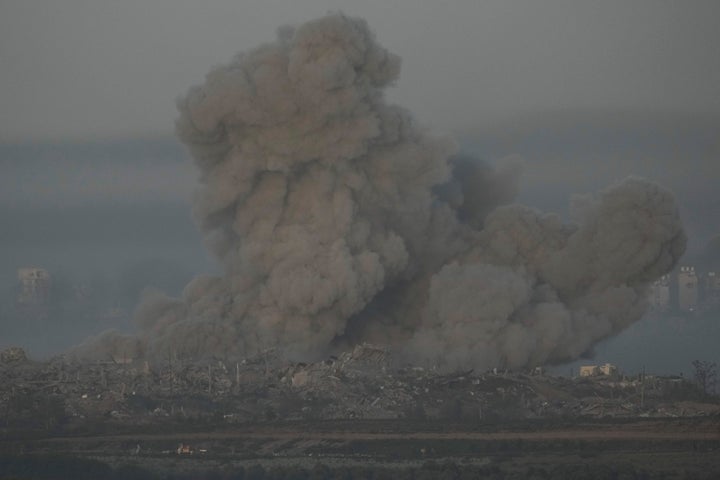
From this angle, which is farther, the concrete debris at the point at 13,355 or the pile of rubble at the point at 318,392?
the concrete debris at the point at 13,355

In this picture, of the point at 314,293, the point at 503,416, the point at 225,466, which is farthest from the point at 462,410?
the point at 225,466

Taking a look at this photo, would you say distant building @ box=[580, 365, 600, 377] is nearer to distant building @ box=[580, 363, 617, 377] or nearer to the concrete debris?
distant building @ box=[580, 363, 617, 377]

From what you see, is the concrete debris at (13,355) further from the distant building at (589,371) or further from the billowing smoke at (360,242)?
the distant building at (589,371)

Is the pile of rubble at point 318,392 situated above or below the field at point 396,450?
above

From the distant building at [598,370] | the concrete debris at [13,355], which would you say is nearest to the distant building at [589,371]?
the distant building at [598,370]

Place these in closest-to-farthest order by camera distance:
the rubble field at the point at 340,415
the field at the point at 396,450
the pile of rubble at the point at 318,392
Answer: the field at the point at 396,450, the rubble field at the point at 340,415, the pile of rubble at the point at 318,392

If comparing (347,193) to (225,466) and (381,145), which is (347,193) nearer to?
(381,145)
